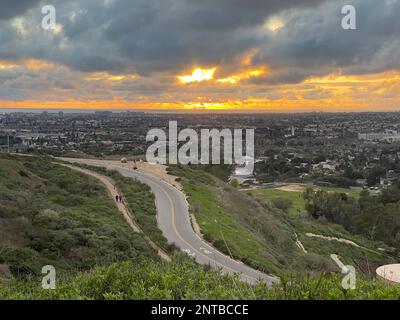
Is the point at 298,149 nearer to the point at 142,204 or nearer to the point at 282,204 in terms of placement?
the point at 282,204

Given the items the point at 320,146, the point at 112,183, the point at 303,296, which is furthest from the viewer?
the point at 320,146

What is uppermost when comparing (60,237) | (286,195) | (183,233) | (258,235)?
(60,237)

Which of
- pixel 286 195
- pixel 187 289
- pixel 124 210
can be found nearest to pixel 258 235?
pixel 124 210

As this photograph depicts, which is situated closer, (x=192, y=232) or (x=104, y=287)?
(x=104, y=287)

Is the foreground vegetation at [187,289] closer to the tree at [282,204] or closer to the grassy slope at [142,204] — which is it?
the grassy slope at [142,204]
